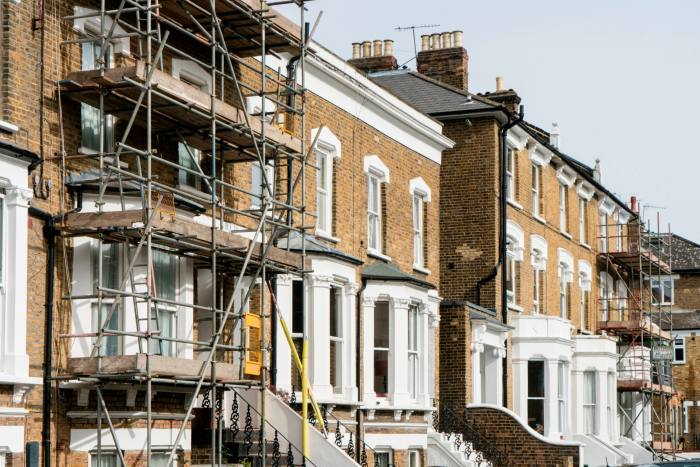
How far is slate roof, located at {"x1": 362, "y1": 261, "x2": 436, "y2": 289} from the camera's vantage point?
2700 centimetres

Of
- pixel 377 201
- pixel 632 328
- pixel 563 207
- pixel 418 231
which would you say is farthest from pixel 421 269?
pixel 632 328

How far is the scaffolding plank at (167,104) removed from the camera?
56.3 feet

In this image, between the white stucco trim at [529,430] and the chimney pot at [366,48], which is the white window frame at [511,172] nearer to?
the chimney pot at [366,48]

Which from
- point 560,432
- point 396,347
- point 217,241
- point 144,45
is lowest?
point 560,432

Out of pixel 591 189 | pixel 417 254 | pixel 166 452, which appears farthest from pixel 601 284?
pixel 166 452

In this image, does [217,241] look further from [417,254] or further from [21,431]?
[417,254]

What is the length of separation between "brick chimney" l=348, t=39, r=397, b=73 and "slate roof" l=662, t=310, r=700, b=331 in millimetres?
29970

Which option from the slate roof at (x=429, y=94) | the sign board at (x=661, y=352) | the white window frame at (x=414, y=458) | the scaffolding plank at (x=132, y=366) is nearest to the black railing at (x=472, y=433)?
the white window frame at (x=414, y=458)

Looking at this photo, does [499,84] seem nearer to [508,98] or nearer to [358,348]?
[508,98]

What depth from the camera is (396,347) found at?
89.2 feet

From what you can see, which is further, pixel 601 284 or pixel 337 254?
pixel 601 284

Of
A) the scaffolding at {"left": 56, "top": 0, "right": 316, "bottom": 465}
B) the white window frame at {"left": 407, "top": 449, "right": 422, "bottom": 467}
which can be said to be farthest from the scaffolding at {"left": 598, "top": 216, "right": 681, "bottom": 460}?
the scaffolding at {"left": 56, "top": 0, "right": 316, "bottom": 465}

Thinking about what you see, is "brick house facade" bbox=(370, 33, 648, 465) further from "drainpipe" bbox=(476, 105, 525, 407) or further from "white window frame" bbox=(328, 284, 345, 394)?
"white window frame" bbox=(328, 284, 345, 394)

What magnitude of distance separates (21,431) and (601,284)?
1305 inches
